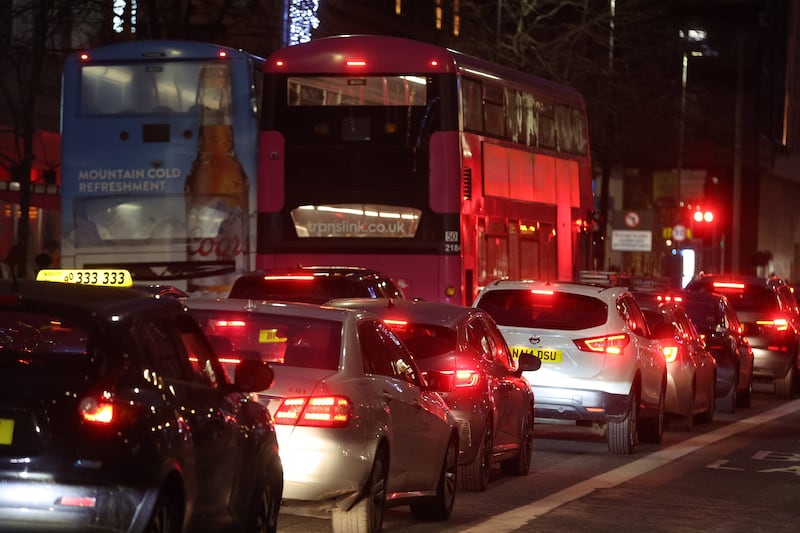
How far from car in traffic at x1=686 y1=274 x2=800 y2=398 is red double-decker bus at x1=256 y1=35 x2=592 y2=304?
215 inches

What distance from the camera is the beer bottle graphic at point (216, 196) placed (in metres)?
22.6

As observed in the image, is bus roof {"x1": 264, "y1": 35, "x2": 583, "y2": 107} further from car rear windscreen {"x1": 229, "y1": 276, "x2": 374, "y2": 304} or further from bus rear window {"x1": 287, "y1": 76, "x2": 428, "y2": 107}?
car rear windscreen {"x1": 229, "y1": 276, "x2": 374, "y2": 304}

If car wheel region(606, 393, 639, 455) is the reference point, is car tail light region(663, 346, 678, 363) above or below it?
above

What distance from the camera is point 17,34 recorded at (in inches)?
1367

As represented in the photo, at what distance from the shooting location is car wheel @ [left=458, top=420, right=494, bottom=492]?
43.7ft

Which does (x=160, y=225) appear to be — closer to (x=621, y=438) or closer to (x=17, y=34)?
(x=621, y=438)

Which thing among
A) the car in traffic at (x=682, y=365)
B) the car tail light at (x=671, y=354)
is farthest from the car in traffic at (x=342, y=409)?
the car tail light at (x=671, y=354)

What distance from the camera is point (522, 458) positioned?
48.2ft

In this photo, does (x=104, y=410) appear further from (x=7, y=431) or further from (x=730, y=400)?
(x=730, y=400)

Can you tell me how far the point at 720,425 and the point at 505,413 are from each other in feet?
26.6

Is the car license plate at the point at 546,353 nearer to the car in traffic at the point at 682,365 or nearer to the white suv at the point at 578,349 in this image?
the white suv at the point at 578,349

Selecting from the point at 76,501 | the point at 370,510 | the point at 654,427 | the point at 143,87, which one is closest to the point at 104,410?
the point at 76,501

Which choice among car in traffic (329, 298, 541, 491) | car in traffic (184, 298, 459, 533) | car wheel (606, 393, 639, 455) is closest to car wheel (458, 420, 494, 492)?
car in traffic (329, 298, 541, 491)

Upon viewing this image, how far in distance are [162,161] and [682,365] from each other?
708 centimetres
